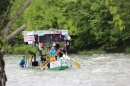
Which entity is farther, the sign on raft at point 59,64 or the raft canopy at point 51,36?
the raft canopy at point 51,36

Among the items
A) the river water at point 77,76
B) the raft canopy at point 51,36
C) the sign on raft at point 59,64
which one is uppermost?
the raft canopy at point 51,36

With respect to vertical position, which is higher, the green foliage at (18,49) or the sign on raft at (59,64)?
the green foliage at (18,49)

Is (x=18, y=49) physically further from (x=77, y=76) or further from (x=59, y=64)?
(x=59, y=64)

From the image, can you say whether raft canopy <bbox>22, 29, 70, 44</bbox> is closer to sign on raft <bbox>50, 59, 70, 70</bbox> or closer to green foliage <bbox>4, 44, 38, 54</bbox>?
sign on raft <bbox>50, 59, 70, 70</bbox>

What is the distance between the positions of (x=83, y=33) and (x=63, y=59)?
22.0m

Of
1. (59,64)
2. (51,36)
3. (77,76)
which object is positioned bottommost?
(77,76)

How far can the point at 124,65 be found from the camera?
78.6 ft

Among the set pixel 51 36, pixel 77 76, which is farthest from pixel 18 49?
pixel 51 36

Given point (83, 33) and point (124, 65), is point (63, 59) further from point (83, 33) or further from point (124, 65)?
point (83, 33)

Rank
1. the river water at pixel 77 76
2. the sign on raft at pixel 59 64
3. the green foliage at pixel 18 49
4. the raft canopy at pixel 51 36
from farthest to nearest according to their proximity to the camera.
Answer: the raft canopy at pixel 51 36
the sign on raft at pixel 59 64
the river water at pixel 77 76
the green foliage at pixel 18 49

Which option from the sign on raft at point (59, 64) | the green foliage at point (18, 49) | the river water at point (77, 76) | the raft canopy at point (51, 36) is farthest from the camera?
the raft canopy at point (51, 36)

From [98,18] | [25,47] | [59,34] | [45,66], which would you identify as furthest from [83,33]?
[25,47]

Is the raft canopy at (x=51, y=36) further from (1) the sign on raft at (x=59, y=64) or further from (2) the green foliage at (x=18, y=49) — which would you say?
(2) the green foliage at (x=18, y=49)

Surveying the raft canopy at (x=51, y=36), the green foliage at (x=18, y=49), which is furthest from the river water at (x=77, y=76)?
the green foliage at (x=18, y=49)
